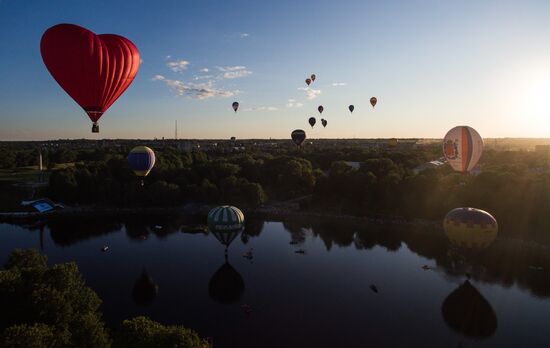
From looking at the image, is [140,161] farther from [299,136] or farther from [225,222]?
[299,136]

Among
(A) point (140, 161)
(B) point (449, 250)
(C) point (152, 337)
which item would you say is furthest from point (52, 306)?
(B) point (449, 250)


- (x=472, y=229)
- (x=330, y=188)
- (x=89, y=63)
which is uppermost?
(x=89, y=63)

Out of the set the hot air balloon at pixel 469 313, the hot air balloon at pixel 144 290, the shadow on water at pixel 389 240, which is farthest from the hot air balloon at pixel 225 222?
the hot air balloon at pixel 469 313

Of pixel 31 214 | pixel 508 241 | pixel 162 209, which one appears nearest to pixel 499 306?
pixel 508 241

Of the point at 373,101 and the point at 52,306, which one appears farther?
the point at 373,101

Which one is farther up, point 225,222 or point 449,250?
point 225,222

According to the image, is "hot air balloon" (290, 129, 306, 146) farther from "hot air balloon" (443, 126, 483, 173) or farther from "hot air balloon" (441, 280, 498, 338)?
"hot air balloon" (441, 280, 498, 338)

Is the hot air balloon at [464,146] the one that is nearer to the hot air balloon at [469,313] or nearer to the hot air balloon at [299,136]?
the hot air balloon at [469,313]

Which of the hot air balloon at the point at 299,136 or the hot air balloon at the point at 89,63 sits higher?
the hot air balloon at the point at 89,63

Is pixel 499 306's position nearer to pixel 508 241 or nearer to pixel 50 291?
pixel 508 241
